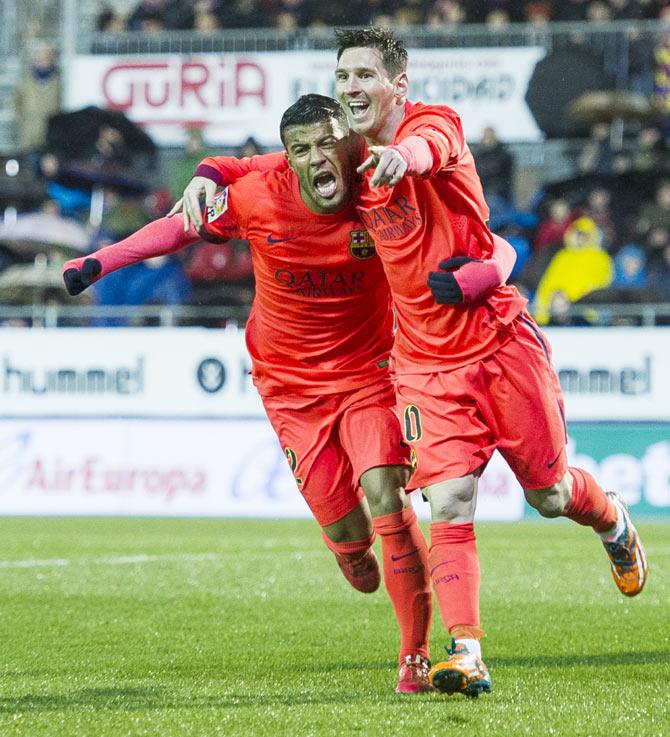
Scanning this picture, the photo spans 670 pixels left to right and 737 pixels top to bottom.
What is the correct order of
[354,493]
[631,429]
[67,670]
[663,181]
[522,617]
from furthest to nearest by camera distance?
[663,181], [631,429], [522,617], [354,493], [67,670]

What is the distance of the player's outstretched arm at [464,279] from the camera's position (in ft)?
16.9

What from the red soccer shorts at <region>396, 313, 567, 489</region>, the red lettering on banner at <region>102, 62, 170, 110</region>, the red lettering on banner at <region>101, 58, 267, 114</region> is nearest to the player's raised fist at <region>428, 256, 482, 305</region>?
the red soccer shorts at <region>396, 313, 567, 489</region>

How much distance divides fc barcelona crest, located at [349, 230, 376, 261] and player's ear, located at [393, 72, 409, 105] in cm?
57

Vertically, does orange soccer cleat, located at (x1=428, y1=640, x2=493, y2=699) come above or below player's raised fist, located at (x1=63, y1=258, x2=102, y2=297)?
below

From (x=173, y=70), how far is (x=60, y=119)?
169 cm

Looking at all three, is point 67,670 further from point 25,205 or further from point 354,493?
point 25,205

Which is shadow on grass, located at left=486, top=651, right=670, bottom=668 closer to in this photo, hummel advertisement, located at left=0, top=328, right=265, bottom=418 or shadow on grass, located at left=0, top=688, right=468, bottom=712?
shadow on grass, located at left=0, top=688, right=468, bottom=712

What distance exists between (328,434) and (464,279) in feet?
3.81

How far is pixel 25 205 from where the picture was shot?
18.6 meters

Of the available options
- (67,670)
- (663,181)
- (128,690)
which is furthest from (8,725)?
(663,181)

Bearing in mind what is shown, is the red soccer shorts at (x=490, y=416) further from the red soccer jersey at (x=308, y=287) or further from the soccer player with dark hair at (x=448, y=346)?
the red soccer jersey at (x=308, y=287)

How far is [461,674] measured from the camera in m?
4.83

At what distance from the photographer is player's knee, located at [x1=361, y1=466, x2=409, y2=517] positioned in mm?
5559

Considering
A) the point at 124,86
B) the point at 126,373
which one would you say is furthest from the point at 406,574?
the point at 124,86
